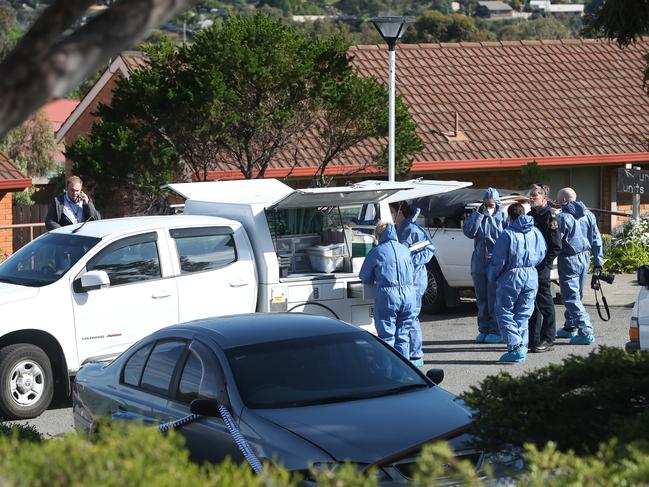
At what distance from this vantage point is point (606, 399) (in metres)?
5.91

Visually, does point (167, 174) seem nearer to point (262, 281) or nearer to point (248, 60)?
point (248, 60)

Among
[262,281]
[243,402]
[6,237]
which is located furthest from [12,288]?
[6,237]

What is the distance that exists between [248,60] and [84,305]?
23.7 feet

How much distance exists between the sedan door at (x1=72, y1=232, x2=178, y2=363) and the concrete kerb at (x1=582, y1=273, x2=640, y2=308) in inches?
308

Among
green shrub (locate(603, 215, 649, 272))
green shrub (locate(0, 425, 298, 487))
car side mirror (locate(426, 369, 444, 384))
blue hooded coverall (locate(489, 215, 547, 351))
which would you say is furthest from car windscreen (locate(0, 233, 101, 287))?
green shrub (locate(603, 215, 649, 272))

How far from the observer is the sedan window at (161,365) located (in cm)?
782

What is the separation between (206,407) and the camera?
710 centimetres

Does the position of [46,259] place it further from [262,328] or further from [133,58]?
[133,58]

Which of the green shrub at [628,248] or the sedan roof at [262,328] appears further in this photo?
the green shrub at [628,248]

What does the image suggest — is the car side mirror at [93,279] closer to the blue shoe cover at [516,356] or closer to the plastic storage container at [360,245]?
the plastic storage container at [360,245]

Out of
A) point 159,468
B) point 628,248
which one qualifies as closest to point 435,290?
point 628,248

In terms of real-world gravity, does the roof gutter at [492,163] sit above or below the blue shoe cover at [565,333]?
above

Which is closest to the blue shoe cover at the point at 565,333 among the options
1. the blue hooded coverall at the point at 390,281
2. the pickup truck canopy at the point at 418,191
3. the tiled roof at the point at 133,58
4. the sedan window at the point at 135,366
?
the pickup truck canopy at the point at 418,191

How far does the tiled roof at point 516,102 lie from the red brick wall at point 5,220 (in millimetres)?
5241
